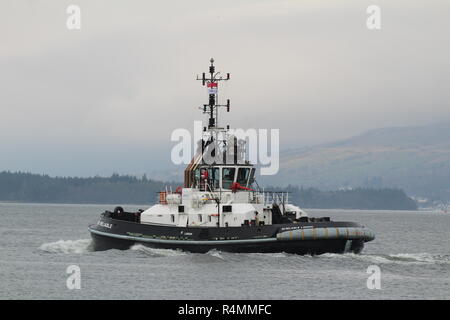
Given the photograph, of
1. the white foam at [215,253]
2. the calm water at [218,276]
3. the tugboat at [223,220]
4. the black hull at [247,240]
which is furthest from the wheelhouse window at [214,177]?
the calm water at [218,276]

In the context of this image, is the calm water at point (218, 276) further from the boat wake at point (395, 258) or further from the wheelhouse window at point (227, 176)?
the wheelhouse window at point (227, 176)

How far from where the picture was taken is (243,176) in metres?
51.8

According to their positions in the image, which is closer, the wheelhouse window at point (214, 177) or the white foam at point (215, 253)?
→ the white foam at point (215, 253)

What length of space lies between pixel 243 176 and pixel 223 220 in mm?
3222

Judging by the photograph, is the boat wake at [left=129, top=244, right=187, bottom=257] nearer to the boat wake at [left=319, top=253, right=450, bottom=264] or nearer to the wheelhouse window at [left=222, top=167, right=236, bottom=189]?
the wheelhouse window at [left=222, top=167, right=236, bottom=189]

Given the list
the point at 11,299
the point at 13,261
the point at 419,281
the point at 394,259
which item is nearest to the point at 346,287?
the point at 419,281

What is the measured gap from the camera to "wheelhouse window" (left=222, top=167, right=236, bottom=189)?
51531mm

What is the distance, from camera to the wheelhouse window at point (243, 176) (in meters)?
51.7

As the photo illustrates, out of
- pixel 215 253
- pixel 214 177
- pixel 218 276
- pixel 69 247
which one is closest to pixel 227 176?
pixel 214 177

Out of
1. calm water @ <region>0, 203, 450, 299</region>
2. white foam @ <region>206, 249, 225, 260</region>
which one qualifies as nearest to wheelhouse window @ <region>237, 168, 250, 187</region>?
white foam @ <region>206, 249, 225, 260</region>

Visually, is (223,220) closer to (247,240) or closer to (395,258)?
(247,240)

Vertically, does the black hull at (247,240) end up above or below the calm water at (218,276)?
above

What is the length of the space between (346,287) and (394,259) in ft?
33.5
